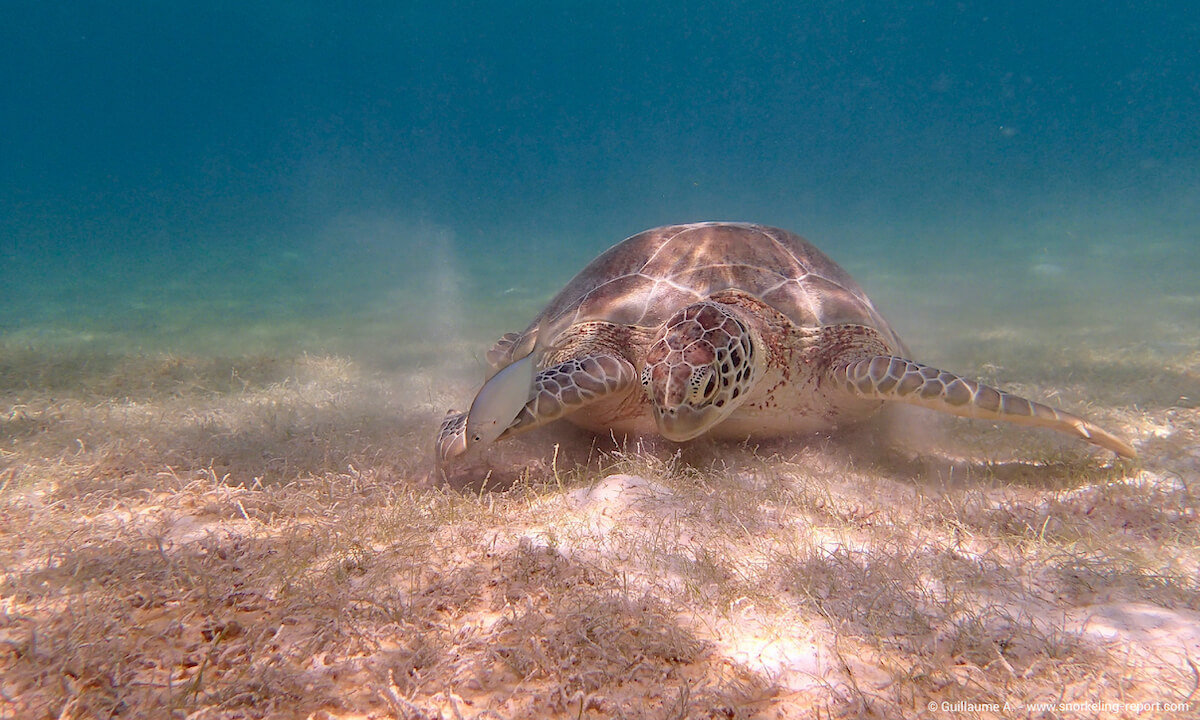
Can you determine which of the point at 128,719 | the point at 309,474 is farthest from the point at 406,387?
the point at 128,719

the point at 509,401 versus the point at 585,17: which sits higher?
the point at 585,17

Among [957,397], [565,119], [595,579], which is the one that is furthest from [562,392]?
[565,119]

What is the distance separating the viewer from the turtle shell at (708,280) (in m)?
3.76

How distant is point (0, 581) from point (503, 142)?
10888 cm

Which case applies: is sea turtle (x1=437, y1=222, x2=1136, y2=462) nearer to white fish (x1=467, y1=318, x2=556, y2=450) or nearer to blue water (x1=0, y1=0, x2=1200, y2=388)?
white fish (x1=467, y1=318, x2=556, y2=450)

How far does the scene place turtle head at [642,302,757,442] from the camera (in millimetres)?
2672

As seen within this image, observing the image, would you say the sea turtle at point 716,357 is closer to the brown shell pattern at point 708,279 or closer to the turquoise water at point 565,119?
the brown shell pattern at point 708,279

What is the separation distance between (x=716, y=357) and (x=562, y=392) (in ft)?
2.97

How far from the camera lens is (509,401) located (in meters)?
2.39

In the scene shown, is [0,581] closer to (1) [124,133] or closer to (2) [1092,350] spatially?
(2) [1092,350]

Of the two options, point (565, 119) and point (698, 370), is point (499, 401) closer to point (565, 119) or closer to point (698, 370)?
point (698, 370)

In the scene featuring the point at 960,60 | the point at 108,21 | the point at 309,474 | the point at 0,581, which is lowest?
the point at 0,581

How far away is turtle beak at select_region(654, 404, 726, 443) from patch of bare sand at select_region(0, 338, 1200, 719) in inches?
8.8

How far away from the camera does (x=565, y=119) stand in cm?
10344
